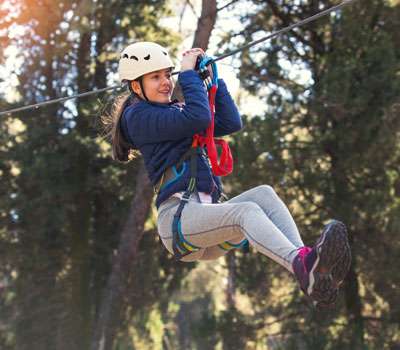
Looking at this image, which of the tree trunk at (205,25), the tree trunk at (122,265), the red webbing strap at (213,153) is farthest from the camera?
the tree trunk at (122,265)

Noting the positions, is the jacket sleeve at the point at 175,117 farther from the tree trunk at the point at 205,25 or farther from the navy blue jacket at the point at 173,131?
the tree trunk at the point at 205,25

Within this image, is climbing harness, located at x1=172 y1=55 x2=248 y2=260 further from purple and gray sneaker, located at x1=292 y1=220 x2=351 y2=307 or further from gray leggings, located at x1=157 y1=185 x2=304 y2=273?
purple and gray sneaker, located at x1=292 y1=220 x2=351 y2=307

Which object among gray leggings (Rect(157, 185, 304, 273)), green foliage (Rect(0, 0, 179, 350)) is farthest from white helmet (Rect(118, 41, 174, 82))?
green foliage (Rect(0, 0, 179, 350))

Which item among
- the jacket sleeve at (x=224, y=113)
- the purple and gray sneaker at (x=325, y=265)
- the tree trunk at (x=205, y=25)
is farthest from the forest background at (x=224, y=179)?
the purple and gray sneaker at (x=325, y=265)

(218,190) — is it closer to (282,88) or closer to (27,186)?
(282,88)

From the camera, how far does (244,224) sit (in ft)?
12.2

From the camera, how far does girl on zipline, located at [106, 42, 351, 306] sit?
11.3 ft

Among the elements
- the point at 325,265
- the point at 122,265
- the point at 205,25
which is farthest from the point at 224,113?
the point at 122,265

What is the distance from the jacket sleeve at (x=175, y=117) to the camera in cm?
395

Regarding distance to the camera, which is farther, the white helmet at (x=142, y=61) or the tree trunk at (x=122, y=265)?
the tree trunk at (x=122, y=265)

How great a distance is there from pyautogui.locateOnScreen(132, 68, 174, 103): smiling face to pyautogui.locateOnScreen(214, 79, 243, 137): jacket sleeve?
0.39m

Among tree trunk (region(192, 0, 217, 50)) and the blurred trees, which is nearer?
tree trunk (region(192, 0, 217, 50))

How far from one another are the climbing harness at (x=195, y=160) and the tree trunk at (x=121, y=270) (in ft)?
25.1

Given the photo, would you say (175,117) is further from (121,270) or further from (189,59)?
(121,270)
